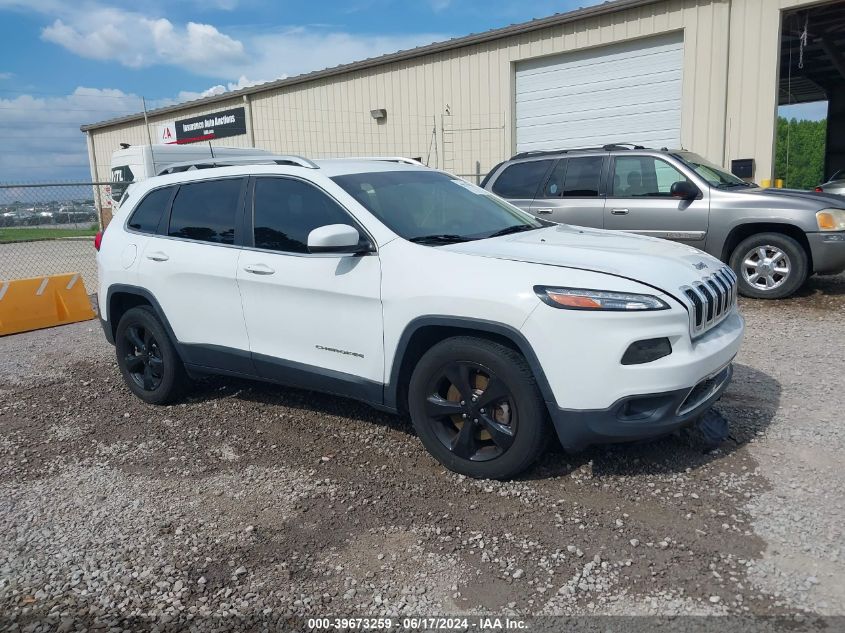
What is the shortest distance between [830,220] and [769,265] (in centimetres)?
78

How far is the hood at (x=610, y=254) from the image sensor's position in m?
3.47

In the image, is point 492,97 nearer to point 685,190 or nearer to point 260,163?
point 685,190

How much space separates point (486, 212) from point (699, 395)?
1837mm

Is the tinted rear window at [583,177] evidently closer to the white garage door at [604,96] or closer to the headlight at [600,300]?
the white garage door at [604,96]

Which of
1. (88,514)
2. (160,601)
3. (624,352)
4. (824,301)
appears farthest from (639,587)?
(824,301)

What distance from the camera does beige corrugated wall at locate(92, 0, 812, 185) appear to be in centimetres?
1196

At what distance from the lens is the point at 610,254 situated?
3705 millimetres

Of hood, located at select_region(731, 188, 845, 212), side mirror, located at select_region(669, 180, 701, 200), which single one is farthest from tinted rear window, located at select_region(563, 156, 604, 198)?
hood, located at select_region(731, 188, 845, 212)

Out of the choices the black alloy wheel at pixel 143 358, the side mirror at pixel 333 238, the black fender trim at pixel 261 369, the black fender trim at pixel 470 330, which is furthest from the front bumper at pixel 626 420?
the black alloy wheel at pixel 143 358

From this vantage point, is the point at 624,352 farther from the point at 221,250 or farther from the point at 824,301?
the point at 824,301

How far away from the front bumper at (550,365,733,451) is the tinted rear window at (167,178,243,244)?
2537 mm

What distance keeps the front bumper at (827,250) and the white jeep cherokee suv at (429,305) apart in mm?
4412

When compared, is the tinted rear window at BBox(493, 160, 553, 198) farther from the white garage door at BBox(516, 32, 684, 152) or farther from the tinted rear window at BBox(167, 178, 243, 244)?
the tinted rear window at BBox(167, 178, 243, 244)

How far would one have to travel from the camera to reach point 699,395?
3607 mm
